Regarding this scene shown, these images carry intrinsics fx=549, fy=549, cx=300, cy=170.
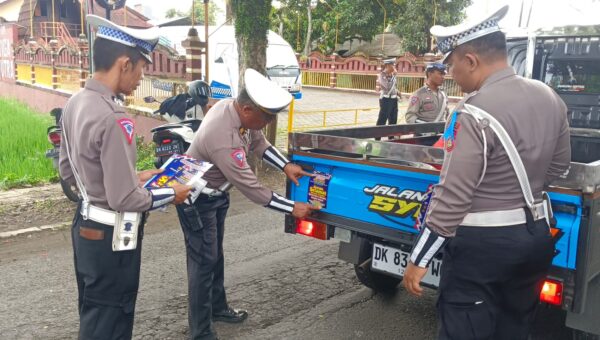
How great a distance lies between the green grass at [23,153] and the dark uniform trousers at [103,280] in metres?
5.68

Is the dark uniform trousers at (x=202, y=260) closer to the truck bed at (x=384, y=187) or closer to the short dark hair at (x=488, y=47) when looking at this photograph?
the truck bed at (x=384, y=187)

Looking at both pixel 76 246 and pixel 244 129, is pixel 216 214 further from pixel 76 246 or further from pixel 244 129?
pixel 76 246

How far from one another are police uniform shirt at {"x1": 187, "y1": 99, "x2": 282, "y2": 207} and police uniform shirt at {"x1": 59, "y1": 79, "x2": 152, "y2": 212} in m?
0.73

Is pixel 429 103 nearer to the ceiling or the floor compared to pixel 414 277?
nearer to the ceiling

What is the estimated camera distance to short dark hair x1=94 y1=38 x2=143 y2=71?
2.53 m

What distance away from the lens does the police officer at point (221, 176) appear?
327cm

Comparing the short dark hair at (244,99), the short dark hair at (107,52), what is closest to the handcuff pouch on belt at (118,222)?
the short dark hair at (107,52)

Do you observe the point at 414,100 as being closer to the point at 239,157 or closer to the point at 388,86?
the point at 239,157

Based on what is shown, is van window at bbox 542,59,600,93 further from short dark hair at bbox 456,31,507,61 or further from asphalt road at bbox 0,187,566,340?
short dark hair at bbox 456,31,507,61

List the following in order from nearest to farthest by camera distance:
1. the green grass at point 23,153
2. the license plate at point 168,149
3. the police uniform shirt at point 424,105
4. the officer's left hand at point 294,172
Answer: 1. the officer's left hand at point 294,172
2. the license plate at point 168,149
3. the police uniform shirt at point 424,105
4. the green grass at point 23,153

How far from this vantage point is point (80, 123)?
2.46 metres

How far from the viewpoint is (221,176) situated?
3.48m

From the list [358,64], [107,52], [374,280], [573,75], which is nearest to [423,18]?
[358,64]

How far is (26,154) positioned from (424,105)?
Result: 6.63m
